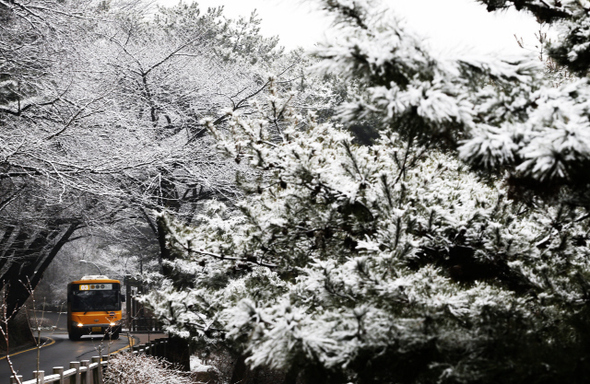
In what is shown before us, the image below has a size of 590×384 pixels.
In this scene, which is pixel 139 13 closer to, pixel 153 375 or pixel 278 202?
pixel 153 375

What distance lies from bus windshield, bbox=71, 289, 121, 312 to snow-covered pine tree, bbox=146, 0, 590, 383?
66.1 feet

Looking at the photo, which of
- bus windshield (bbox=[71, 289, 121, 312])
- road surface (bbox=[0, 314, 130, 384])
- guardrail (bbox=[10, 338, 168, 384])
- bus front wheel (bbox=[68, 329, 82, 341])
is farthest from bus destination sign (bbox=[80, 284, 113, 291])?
guardrail (bbox=[10, 338, 168, 384])

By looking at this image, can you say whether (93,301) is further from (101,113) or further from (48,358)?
(101,113)

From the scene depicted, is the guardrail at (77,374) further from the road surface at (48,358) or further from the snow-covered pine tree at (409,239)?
the road surface at (48,358)

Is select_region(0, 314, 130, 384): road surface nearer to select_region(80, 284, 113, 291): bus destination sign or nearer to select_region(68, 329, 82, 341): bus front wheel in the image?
select_region(68, 329, 82, 341): bus front wheel

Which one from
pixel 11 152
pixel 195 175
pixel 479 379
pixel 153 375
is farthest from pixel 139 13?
pixel 479 379

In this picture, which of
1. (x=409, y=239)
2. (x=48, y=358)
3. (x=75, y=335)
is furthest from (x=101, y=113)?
(x=75, y=335)

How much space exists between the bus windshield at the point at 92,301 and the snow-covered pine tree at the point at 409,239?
66.1 ft

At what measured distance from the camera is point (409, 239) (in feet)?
10.4

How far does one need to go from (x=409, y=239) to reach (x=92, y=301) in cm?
2328

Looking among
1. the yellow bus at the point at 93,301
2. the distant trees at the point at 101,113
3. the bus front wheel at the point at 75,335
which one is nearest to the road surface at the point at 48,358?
the bus front wheel at the point at 75,335

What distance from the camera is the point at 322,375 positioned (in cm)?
274

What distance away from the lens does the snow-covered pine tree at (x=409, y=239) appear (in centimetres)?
235

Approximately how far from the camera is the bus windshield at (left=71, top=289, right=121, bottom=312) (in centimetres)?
2392
